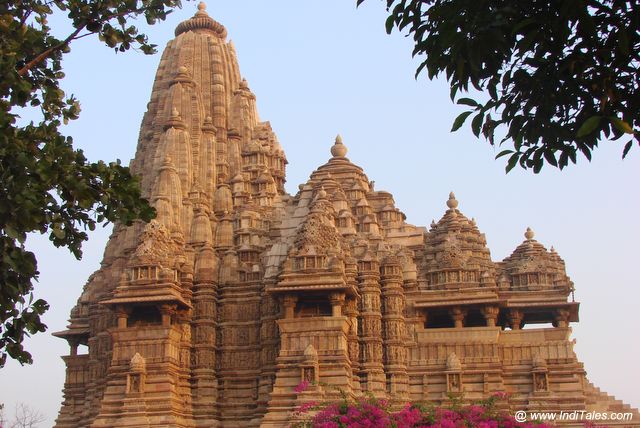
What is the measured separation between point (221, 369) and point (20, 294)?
25.2m

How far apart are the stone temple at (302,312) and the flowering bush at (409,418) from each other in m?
Result: 4.58

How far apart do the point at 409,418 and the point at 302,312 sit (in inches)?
347

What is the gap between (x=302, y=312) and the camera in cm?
3195

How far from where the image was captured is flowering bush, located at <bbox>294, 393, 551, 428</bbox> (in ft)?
76.3

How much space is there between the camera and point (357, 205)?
36812 mm

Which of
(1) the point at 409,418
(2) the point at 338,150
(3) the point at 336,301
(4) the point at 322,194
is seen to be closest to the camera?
(1) the point at 409,418

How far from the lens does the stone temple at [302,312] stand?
102ft

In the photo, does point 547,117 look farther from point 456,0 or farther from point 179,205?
point 179,205

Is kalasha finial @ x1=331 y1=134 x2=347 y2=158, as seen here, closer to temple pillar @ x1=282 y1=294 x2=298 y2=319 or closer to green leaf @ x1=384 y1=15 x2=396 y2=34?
temple pillar @ x1=282 y1=294 x2=298 y2=319

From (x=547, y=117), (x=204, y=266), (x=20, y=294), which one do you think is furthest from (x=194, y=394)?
(x=547, y=117)

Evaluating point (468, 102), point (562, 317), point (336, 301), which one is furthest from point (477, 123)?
point (562, 317)

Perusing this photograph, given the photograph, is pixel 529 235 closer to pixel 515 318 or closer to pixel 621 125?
pixel 515 318

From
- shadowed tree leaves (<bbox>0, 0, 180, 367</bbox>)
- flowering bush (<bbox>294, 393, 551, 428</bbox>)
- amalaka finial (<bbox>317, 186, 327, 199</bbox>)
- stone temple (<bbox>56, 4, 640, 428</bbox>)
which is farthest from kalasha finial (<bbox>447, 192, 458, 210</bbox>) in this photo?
shadowed tree leaves (<bbox>0, 0, 180, 367</bbox>)

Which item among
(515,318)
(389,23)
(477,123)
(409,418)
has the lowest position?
(477,123)
